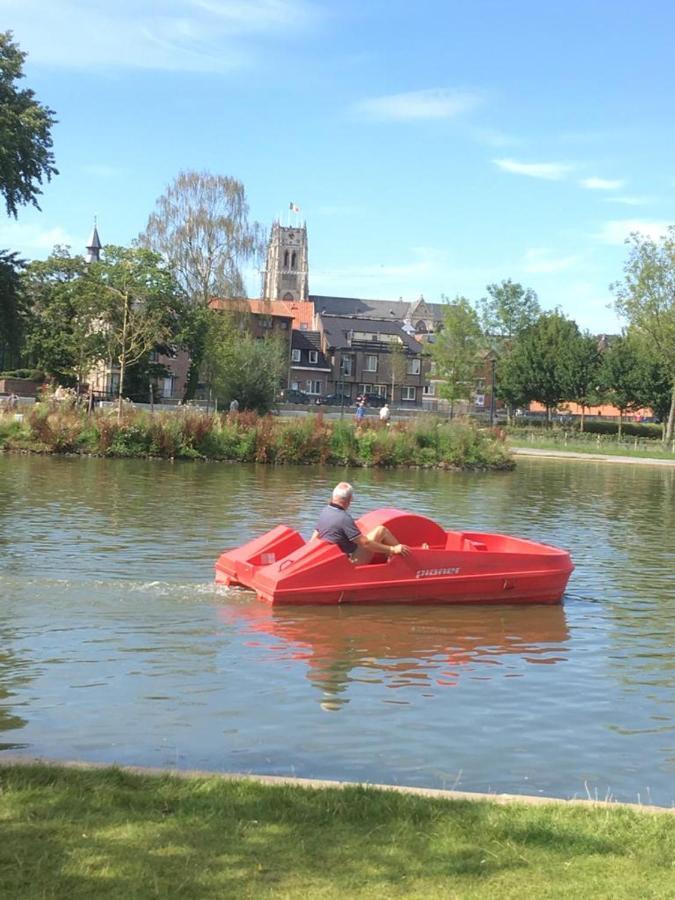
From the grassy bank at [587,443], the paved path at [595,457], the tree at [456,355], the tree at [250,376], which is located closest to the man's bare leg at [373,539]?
the paved path at [595,457]

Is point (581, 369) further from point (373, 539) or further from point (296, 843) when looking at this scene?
point (296, 843)

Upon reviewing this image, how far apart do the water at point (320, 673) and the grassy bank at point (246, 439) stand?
17.5 m

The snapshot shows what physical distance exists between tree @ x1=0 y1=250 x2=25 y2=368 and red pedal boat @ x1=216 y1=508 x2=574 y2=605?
1305 inches

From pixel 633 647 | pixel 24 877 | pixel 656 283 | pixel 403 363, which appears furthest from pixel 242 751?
pixel 403 363

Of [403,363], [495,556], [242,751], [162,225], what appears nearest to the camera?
[242,751]

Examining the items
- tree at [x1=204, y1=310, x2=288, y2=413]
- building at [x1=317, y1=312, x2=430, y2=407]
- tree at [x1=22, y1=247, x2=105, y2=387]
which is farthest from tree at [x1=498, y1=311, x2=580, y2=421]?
tree at [x1=22, y1=247, x2=105, y2=387]

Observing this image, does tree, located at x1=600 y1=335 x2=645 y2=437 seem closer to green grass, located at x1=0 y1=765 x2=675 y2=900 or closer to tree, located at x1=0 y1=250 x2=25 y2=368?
tree, located at x1=0 y1=250 x2=25 y2=368

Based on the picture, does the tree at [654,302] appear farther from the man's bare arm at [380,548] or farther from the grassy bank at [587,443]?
the man's bare arm at [380,548]

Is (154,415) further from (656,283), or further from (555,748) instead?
(656,283)

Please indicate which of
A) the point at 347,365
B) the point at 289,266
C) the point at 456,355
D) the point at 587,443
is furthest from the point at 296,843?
the point at 289,266

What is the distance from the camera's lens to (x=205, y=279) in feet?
229

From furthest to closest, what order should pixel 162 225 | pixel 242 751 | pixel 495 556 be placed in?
1. pixel 162 225
2. pixel 495 556
3. pixel 242 751

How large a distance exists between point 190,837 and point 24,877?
2.81ft

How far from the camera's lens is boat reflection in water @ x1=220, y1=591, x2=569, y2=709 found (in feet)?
33.9
